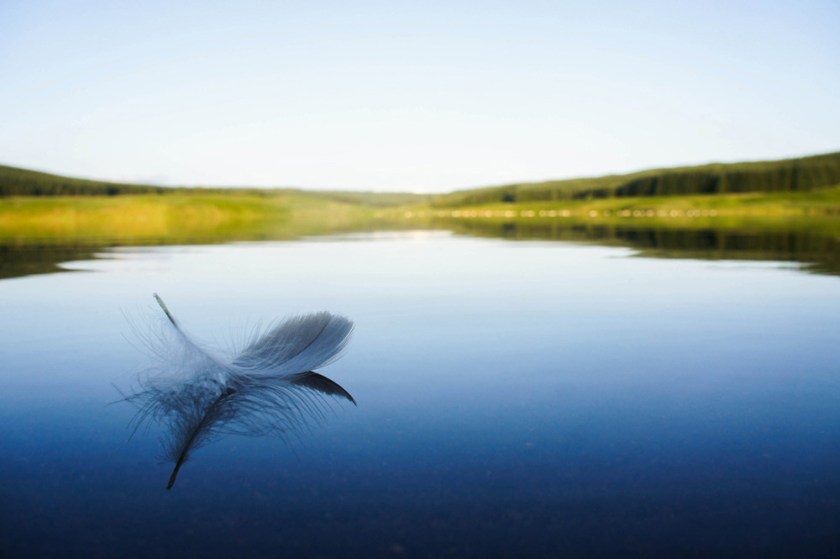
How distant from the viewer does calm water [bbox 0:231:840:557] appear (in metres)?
4.46

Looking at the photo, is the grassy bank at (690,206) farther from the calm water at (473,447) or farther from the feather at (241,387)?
the feather at (241,387)

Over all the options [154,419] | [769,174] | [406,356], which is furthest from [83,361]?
[769,174]

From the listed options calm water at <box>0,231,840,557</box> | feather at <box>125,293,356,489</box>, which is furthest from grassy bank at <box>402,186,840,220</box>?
feather at <box>125,293,356,489</box>

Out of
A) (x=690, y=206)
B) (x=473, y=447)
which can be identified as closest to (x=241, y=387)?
(x=473, y=447)

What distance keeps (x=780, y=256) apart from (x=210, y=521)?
27.1m

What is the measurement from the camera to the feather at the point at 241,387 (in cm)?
656

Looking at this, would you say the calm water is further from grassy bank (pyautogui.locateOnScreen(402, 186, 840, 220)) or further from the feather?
grassy bank (pyautogui.locateOnScreen(402, 186, 840, 220))

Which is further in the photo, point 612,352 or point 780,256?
point 780,256

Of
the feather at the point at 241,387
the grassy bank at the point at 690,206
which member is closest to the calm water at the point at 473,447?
the feather at the point at 241,387

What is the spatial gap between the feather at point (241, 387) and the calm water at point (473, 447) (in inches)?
10.5

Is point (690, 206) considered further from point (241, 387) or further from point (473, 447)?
point (473, 447)

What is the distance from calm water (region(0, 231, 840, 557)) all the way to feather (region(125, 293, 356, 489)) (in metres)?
0.27

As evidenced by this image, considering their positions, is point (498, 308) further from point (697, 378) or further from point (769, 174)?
point (769, 174)

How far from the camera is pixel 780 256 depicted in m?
27.0
